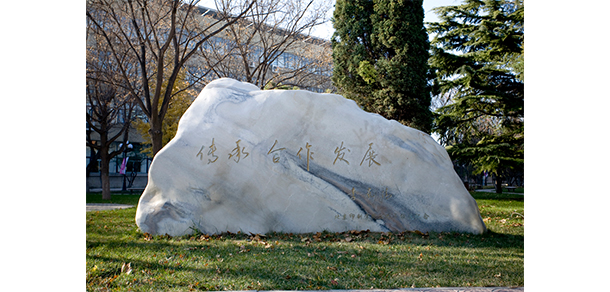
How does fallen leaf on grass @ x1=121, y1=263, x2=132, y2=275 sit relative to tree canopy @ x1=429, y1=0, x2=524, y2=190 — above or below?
below

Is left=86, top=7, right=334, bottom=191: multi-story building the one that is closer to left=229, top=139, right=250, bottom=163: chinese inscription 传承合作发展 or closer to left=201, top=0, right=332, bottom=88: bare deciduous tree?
left=201, top=0, right=332, bottom=88: bare deciduous tree

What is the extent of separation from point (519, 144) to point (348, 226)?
1154 centimetres

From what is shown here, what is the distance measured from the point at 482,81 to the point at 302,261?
1322 centimetres

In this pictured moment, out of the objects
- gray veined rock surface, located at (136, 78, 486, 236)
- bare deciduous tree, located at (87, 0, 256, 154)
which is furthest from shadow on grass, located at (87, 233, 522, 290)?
bare deciduous tree, located at (87, 0, 256, 154)

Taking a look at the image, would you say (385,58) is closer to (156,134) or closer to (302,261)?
(156,134)

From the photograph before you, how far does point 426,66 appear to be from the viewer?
47.0 feet

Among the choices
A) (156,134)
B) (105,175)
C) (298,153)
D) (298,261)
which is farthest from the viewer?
(105,175)

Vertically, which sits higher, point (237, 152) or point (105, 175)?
point (237, 152)

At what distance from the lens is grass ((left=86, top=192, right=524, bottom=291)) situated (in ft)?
13.9

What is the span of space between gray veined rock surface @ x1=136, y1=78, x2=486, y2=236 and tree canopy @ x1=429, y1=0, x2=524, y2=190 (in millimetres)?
9230

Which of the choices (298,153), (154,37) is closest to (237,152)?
(298,153)

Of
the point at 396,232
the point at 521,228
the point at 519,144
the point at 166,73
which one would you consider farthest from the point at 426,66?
the point at 166,73

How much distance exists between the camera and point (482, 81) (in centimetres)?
1542

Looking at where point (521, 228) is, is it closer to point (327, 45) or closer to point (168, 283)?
point (168, 283)
